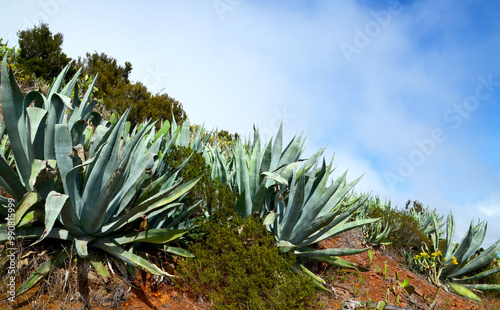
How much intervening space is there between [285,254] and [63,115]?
9.14 ft

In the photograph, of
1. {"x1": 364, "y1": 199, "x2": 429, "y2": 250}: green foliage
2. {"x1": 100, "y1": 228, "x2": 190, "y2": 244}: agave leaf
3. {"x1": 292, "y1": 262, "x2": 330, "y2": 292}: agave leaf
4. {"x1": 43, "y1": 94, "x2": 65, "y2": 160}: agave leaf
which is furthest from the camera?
{"x1": 364, "y1": 199, "x2": 429, "y2": 250}: green foliage

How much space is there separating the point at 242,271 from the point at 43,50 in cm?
1272

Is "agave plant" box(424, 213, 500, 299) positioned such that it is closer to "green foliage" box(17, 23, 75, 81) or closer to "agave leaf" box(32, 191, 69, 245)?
"agave leaf" box(32, 191, 69, 245)

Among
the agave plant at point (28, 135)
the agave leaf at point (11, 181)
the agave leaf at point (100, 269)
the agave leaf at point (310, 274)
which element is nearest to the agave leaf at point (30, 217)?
the agave plant at point (28, 135)

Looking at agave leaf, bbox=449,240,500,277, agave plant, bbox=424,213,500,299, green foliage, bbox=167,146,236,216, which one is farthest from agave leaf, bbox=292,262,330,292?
agave leaf, bbox=449,240,500,277

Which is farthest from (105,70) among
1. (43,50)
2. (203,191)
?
(203,191)

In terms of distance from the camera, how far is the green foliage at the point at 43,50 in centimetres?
1177

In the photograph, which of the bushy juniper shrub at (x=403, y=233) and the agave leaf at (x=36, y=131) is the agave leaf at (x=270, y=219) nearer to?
the agave leaf at (x=36, y=131)

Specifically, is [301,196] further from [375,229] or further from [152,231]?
[375,229]

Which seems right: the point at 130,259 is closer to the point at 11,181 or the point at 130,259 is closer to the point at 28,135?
the point at 11,181

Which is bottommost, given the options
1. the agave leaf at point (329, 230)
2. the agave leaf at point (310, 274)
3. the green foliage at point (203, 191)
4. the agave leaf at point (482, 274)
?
the agave leaf at point (310, 274)

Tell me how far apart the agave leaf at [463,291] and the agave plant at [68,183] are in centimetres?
506

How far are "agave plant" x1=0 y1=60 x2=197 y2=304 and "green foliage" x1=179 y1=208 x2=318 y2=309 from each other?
1.62ft

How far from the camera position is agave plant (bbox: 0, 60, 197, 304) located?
9.19 ft
